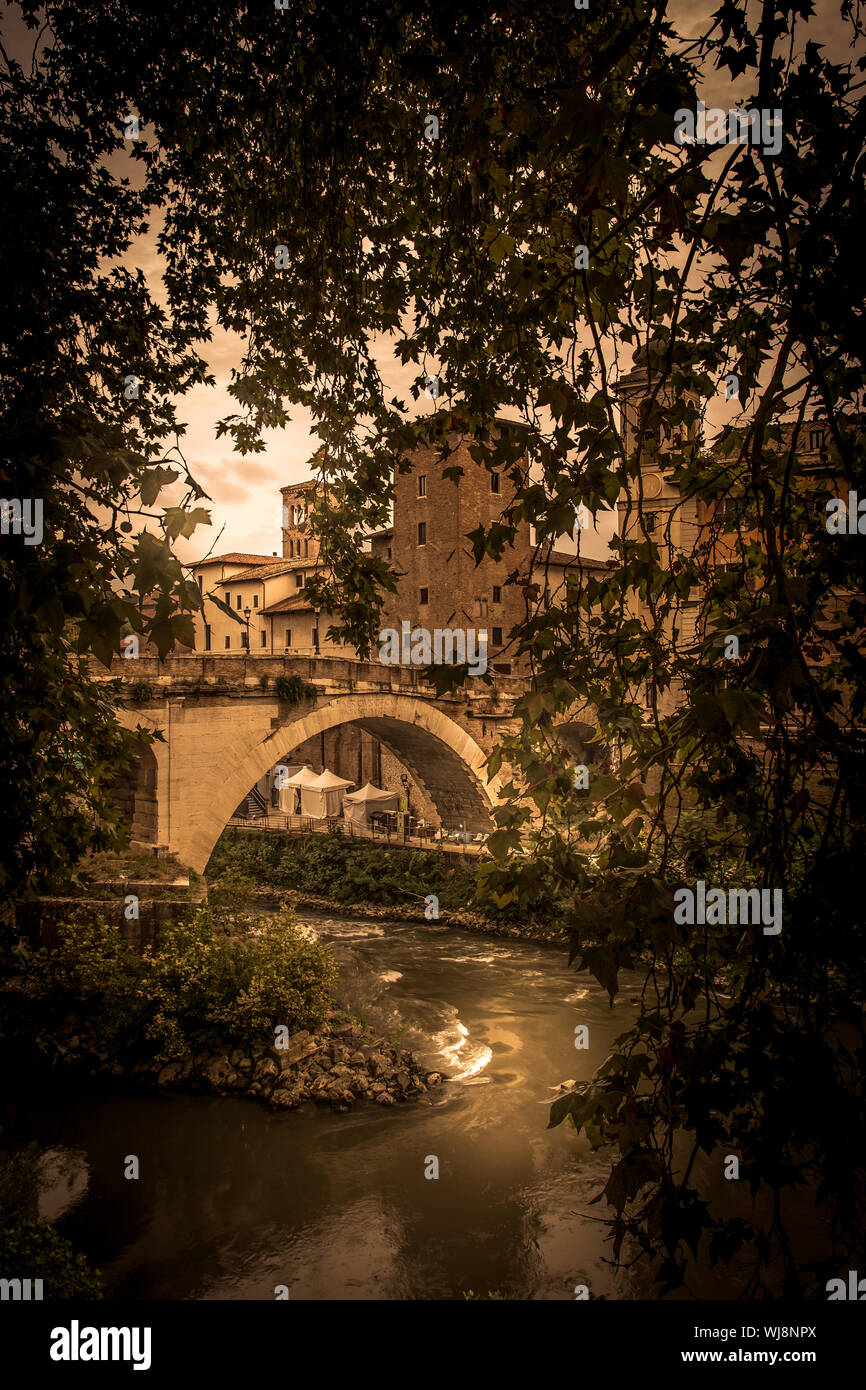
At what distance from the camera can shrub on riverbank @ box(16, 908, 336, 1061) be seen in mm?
10211

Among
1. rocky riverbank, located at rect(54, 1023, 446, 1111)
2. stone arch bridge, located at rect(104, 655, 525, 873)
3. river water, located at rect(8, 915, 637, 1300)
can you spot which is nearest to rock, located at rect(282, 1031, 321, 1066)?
rocky riverbank, located at rect(54, 1023, 446, 1111)

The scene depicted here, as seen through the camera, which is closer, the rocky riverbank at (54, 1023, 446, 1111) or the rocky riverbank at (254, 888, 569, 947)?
the rocky riverbank at (54, 1023, 446, 1111)

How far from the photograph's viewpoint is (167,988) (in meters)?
10.4

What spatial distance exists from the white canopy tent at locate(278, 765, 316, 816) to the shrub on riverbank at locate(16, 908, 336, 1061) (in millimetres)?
17689

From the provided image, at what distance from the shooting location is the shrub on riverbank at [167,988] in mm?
10211

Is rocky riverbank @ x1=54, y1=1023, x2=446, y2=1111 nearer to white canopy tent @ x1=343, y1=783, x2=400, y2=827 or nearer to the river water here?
the river water

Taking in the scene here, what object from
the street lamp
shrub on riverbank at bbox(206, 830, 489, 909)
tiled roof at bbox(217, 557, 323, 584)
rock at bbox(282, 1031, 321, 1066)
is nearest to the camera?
rock at bbox(282, 1031, 321, 1066)

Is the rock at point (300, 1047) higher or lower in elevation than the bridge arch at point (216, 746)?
lower

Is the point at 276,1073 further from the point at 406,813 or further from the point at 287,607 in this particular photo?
the point at 287,607

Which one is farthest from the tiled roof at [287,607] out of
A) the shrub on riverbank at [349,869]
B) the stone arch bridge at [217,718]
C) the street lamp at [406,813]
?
the stone arch bridge at [217,718]

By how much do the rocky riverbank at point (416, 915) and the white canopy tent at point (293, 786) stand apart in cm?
680

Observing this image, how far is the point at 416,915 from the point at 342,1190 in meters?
11.6

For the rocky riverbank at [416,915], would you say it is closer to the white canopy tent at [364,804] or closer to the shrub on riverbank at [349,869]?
the shrub on riverbank at [349,869]
